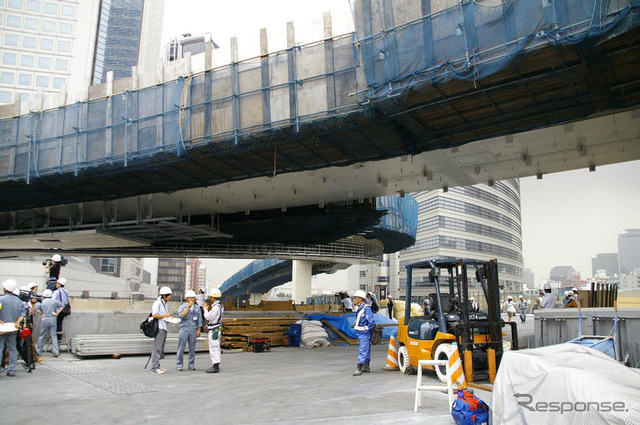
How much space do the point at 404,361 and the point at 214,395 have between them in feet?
14.7

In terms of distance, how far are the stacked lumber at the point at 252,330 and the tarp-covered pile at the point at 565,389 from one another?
12.7 metres

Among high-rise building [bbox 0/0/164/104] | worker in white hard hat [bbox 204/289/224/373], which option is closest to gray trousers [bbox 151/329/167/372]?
worker in white hard hat [bbox 204/289/224/373]

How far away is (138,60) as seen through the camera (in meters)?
109

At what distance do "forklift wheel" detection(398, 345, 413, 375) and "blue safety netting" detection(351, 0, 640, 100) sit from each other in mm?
5988

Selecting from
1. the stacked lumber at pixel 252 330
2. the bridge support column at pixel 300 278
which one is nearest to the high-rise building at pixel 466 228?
the bridge support column at pixel 300 278

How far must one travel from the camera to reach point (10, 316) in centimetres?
959

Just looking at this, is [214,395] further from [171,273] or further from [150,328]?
[171,273]

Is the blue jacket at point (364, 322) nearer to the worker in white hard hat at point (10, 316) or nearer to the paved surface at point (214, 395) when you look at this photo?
the paved surface at point (214, 395)

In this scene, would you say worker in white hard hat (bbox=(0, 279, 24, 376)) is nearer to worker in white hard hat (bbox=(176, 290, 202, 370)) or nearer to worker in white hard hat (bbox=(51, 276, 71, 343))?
worker in white hard hat (bbox=(176, 290, 202, 370))

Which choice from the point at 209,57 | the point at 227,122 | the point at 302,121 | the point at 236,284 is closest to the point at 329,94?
the point at 302,121

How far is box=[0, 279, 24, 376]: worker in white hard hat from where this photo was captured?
954cm

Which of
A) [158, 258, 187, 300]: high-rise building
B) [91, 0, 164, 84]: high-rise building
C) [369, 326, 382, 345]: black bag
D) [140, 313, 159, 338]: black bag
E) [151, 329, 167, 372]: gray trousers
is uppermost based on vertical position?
[91, 0, 164, 84]: high-rise building

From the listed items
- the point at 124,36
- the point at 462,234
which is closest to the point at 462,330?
the point at 462,234

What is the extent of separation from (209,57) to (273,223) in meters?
13.6
